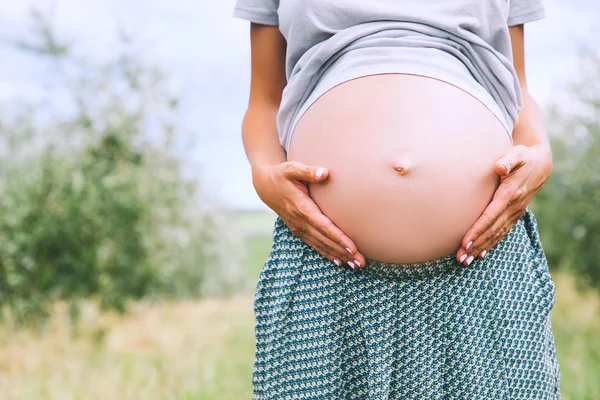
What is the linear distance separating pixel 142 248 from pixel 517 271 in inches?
150

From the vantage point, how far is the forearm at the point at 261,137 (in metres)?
1.30

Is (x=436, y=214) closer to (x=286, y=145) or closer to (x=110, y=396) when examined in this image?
(x=286, y=145)

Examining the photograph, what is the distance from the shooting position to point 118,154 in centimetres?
448

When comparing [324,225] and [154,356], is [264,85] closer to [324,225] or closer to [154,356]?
[324,225]

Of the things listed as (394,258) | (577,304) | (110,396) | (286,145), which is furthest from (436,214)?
(577,304)

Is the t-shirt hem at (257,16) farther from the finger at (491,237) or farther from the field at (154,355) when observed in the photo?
the field at (154,355)

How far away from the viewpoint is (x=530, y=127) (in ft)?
4.32

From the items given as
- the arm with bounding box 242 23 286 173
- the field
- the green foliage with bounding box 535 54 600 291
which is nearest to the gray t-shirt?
the arm with bounding box 242 23 286 173

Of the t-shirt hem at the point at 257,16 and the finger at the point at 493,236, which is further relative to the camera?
the t-shirt hem at the point at 257,16

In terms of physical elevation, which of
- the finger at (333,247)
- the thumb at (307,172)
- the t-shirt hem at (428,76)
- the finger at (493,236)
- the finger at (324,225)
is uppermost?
the t-shirt hem at (428,76)

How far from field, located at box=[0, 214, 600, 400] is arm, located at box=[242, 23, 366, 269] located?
1880mm

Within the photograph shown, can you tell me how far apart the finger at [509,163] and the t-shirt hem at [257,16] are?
60cm

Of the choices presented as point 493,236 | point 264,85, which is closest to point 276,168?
point 264,85

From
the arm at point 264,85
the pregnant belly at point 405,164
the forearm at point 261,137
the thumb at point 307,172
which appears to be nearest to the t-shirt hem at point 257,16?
the arm at point 264,85
